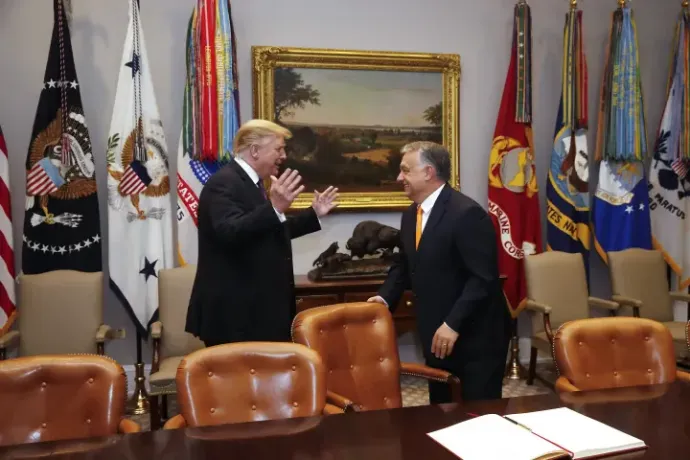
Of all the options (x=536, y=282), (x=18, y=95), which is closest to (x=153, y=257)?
(x=18, y=95)

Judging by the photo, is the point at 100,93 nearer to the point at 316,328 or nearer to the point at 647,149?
the point at 316,328

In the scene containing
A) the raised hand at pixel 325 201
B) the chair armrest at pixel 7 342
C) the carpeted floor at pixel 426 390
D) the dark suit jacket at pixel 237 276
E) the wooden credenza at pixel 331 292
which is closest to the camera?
the dark suit jacket at pixel 237 276

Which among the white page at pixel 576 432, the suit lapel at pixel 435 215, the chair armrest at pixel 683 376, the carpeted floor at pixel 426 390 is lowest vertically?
the carpeted floor at pixel 426 390

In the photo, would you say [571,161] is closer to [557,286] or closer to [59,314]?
[557,286]

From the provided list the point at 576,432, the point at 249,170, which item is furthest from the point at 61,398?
the point at 576,432

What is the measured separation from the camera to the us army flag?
13.3 ft

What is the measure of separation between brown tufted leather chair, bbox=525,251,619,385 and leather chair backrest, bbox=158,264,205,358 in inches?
89.8

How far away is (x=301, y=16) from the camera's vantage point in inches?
181

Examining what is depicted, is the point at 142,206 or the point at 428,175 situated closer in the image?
the point at 428,175

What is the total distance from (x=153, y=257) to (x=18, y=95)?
1421 mm

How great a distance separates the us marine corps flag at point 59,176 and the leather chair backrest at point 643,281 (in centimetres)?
364

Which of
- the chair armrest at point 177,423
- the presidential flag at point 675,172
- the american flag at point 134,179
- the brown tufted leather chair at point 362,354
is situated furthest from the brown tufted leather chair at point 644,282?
the chair armrest at point 177,423

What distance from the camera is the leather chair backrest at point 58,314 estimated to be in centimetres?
375

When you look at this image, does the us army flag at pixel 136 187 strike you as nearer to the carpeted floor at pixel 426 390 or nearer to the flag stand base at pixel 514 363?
the carpeted floor at pixel 426 390
